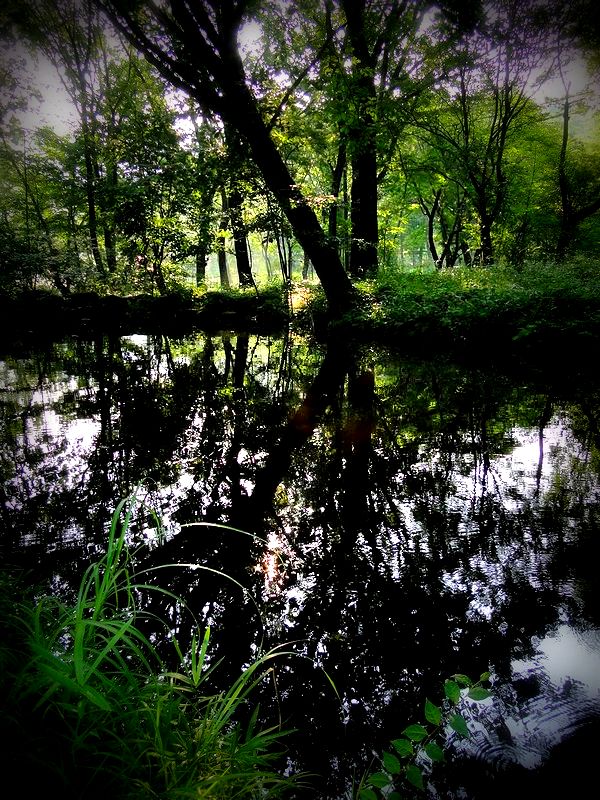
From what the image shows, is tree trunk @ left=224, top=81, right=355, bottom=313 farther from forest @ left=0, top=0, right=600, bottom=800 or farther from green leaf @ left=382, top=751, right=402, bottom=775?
green leaf @ left=382, top=751, right=402, bottom=775

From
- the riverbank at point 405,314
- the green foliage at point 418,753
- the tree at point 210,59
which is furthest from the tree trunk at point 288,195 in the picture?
the green foliage at point 418,753

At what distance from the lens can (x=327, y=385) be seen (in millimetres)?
6293

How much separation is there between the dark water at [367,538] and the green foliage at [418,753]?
2.5 inches

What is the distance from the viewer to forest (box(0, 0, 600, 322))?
8.93m

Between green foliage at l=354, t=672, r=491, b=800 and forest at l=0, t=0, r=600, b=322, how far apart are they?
31.1ft

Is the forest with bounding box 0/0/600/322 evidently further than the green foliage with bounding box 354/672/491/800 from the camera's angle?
Yes

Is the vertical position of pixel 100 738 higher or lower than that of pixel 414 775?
higher

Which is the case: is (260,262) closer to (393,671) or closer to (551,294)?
(551,294)

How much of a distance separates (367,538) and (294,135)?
429 inches

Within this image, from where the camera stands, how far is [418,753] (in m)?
1.39

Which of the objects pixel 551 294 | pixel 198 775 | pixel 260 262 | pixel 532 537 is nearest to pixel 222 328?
pixel 551 294

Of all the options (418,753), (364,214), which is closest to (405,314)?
(364,214)

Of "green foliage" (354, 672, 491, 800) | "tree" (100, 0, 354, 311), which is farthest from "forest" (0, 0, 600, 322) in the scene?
"green foliage" (354, 672, 491, 800)

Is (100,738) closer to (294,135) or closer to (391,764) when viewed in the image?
(391,764)
